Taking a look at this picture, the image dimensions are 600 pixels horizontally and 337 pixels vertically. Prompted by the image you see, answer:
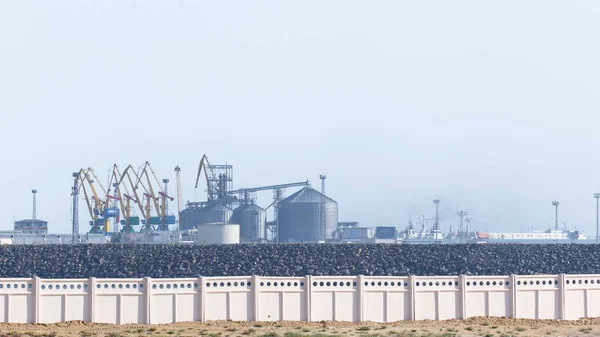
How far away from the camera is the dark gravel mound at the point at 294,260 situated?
215 feet

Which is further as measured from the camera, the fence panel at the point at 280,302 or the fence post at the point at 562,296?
the fence post at the point at 562,296

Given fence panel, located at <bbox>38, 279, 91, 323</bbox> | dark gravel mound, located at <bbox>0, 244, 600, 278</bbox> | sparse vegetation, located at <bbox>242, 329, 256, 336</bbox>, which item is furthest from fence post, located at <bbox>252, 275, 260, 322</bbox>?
dark gravel mound, located at <bbox>0, 244, 600, 278</bbox>

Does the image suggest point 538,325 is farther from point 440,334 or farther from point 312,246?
point 312,246

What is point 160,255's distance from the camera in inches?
2702

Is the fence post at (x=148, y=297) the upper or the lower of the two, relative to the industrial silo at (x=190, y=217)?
lower

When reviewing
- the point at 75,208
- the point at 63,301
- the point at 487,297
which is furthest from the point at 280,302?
the point at 75,208

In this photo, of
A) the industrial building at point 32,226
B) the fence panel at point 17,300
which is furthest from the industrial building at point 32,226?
the fence panel at point 17,300

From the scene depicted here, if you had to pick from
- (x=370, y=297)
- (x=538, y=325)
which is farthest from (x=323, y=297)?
(x=538, y=325)

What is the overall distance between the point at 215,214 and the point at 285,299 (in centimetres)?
14311

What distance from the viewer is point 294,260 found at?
68750 millimetres

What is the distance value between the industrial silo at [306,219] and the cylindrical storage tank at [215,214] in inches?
324

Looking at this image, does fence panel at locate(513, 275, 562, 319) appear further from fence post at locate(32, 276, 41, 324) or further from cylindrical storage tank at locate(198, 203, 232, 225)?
cylindrical storage tank at locate(198, 203, 232, 225)

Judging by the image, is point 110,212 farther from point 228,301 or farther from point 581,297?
point 228,301

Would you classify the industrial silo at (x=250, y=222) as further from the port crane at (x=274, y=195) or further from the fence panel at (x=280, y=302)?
the fence panel at (x=280, y=302)
